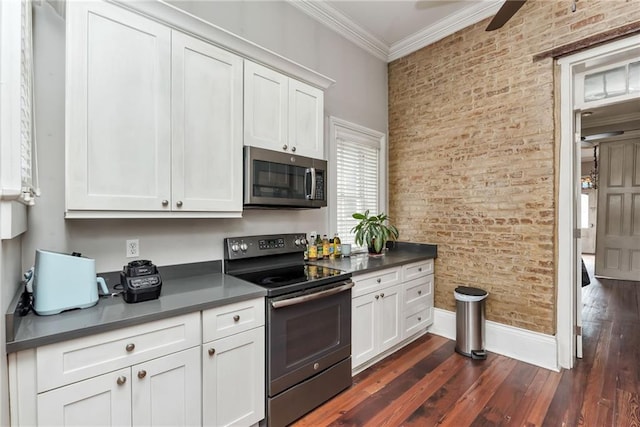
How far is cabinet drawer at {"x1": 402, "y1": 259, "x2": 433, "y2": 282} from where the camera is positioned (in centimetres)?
297

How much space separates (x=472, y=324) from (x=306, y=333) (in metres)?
1.79

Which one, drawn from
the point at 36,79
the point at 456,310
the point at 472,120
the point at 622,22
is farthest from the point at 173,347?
the point at 622,22

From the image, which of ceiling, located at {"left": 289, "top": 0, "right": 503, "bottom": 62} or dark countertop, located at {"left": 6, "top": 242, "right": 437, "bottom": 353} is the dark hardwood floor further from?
ceiling, located at {"left": 289, "top": 0, "right": 503, "bottom": 62}

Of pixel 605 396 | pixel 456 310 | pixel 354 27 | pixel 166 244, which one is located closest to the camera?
pixel 166 244

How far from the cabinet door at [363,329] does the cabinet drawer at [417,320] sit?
1.81 feet

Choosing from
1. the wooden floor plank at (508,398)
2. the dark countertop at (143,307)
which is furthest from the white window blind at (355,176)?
the wooden floor plank at (508,398)

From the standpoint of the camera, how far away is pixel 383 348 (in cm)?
268

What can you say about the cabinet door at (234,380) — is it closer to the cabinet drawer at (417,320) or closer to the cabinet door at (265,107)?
the cabinet door at (265,107)

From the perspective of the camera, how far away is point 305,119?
2.51 metres

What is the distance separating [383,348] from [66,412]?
220 cm

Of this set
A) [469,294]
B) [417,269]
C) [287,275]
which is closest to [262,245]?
[287,275]

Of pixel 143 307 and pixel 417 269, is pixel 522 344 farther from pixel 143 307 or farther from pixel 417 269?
pixel 143 307

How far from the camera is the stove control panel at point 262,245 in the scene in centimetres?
232

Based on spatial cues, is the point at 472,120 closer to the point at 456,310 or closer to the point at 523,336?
the point at 456,310
